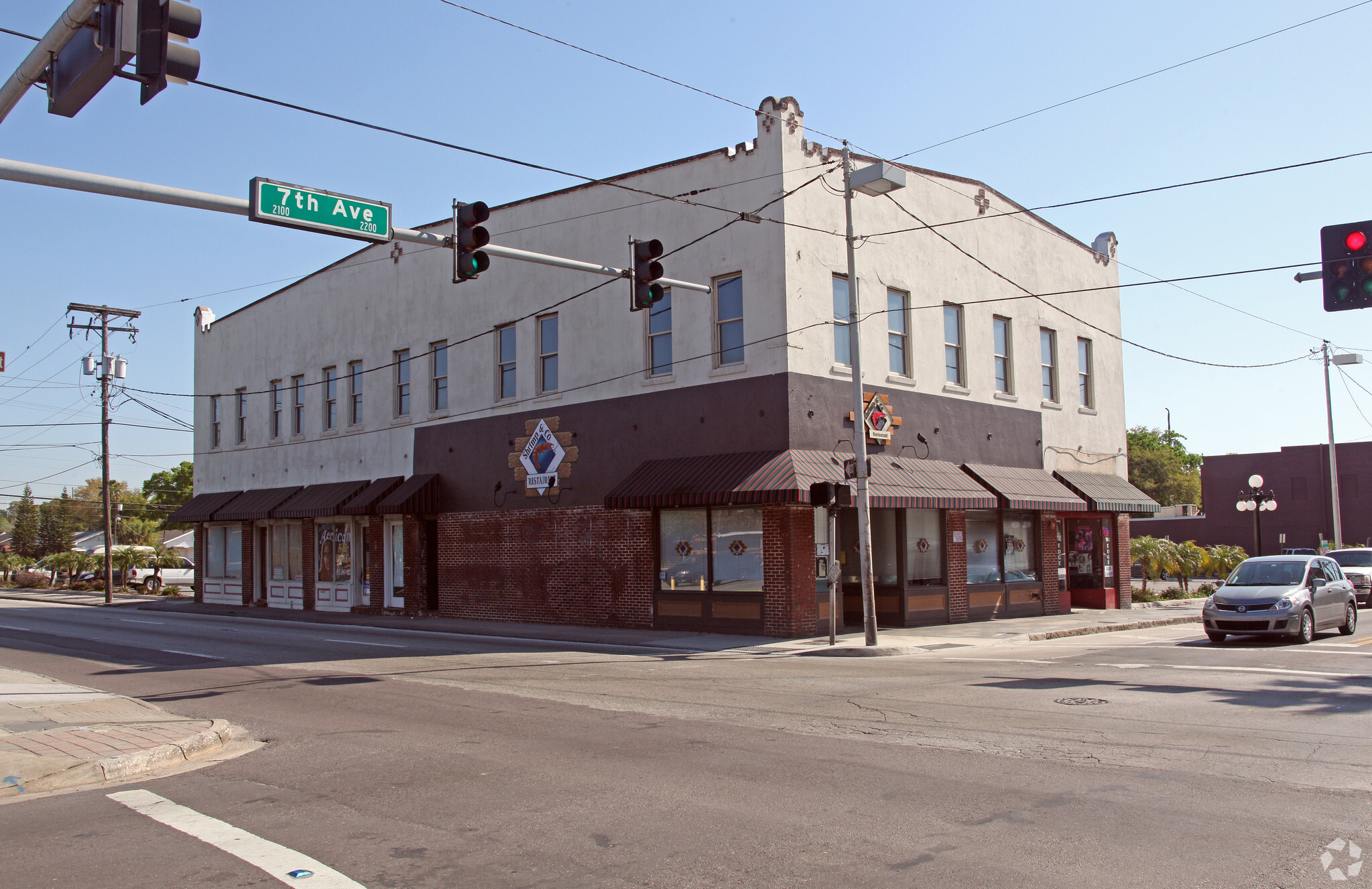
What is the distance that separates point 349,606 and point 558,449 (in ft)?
34.6

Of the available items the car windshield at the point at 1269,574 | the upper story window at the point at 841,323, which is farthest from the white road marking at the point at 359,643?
the car windshield at the point at 1269,574

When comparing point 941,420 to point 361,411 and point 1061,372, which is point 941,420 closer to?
point 1061,372

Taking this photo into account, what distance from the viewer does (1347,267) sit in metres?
14.8

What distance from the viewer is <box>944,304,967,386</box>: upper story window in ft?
81.6

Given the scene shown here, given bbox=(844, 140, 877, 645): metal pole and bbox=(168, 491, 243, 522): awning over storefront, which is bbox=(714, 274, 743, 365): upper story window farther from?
bbox=(168, 491, 243, 522): awning over storefront

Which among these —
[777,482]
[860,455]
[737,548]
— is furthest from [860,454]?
[737,548]

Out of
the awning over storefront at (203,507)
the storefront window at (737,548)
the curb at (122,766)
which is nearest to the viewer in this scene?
the curb at (122,766)

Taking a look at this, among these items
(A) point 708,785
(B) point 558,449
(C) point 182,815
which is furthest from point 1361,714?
(B) point 558,449

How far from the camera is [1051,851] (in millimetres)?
5727

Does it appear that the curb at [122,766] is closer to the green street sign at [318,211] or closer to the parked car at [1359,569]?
the green street sign at [318,211]

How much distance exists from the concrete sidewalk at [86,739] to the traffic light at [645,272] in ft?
25.2

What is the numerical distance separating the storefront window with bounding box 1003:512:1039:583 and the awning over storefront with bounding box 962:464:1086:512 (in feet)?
2.67

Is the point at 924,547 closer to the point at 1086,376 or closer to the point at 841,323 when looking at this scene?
the point at 841,323

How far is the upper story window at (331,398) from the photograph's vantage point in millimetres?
33250
